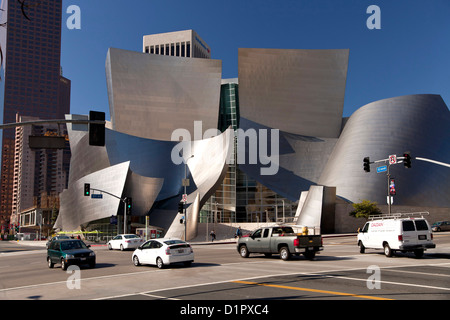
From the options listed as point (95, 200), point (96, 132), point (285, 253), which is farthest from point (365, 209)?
point (96, 132)

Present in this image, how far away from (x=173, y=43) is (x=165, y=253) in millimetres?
181760

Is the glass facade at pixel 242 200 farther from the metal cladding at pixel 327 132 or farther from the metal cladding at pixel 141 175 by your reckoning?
the metal cladding at pixel 141 175

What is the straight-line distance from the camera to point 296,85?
73250 mm

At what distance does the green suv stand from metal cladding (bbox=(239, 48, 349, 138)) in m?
54.0

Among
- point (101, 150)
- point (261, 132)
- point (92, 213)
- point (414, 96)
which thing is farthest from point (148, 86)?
point (414, 96)

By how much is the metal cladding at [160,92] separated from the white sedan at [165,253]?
59.0 meters

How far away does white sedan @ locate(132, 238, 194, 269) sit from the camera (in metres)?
18.1

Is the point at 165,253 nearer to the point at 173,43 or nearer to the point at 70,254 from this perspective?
the point at 70,254

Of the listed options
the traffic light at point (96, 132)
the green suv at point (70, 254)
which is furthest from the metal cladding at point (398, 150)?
the traffic light at point (96, 132)

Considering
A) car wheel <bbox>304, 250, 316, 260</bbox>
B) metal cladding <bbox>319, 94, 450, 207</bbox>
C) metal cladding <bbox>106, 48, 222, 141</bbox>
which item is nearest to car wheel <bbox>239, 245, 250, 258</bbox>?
car wheel <bbox>304, 250, 316, 260</bbox>

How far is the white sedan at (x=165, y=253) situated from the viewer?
1806cm

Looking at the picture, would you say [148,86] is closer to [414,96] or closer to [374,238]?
[414,96]
